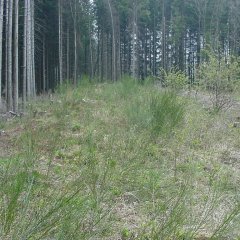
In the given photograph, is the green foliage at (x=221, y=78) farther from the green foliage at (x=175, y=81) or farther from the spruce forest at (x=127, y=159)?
the green foliage at (x=175, y=81)

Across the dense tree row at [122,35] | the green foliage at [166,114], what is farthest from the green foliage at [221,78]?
the dense tree row at [122,35]

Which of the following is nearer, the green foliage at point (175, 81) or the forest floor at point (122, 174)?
the forest floor at point (122, 174)

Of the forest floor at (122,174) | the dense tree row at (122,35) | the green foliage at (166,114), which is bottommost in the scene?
the forest floor at (122,174)

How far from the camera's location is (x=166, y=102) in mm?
5848

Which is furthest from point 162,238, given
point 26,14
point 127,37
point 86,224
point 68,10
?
point 127,37

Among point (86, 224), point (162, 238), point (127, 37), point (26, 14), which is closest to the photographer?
point (162, 238)

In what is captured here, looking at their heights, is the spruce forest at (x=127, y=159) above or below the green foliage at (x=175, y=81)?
below

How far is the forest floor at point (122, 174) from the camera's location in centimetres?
212

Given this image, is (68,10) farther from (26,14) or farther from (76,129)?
(76,129)

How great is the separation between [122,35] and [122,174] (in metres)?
39.0

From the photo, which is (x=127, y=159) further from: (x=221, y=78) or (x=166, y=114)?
(x=221, y=78)

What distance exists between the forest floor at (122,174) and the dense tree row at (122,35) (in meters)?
20.1

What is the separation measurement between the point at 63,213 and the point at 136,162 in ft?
5.91

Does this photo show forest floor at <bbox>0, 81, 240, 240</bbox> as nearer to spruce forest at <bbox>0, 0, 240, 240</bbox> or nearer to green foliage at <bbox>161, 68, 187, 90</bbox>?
spruce forest at <bbox>0, 0, 240, 240</bbox>
